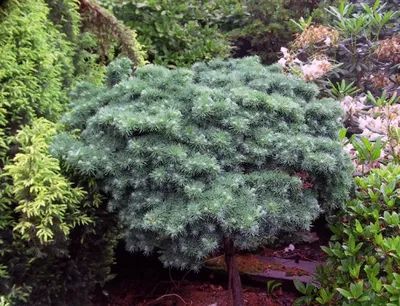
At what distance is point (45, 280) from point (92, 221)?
36 cm

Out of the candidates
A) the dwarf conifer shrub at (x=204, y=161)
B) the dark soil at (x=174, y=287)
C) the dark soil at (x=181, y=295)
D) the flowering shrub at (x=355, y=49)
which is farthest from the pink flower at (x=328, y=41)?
the dark soil at (x=181, y=295)

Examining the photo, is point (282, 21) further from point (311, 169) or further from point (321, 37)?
point (311, 169)

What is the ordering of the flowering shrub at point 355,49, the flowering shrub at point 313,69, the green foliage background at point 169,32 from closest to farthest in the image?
the flowering shrub at point 313,69, the flowering shrub at point 355,49, the green foliage background at point 169,32

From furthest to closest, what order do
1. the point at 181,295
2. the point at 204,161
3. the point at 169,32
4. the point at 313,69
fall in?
the point at 169,32
the point at 313,69
the point at 181,295
the point at 204,161

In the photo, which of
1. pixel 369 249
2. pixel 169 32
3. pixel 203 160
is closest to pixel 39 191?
pixel 203 160

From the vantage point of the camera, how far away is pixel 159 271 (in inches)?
135

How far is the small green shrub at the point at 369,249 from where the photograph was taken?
2145 millimetres

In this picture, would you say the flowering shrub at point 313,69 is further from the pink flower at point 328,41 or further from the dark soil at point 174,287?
the dark soil at point 174,287

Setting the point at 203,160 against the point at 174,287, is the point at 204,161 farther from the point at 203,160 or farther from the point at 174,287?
the point at 174,287

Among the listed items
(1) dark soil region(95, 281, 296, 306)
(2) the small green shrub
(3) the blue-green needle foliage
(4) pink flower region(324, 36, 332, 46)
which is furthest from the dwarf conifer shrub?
(4) pink flower region(324, 36, 332, 46)

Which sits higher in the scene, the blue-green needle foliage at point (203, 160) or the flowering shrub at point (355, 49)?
the flowering shrub at point (355, 49)

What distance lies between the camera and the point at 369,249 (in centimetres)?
232

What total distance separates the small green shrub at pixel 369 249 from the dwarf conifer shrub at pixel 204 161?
148 millimetres

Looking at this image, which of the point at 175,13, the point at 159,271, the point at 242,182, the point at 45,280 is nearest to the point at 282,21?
the point at 175,13
